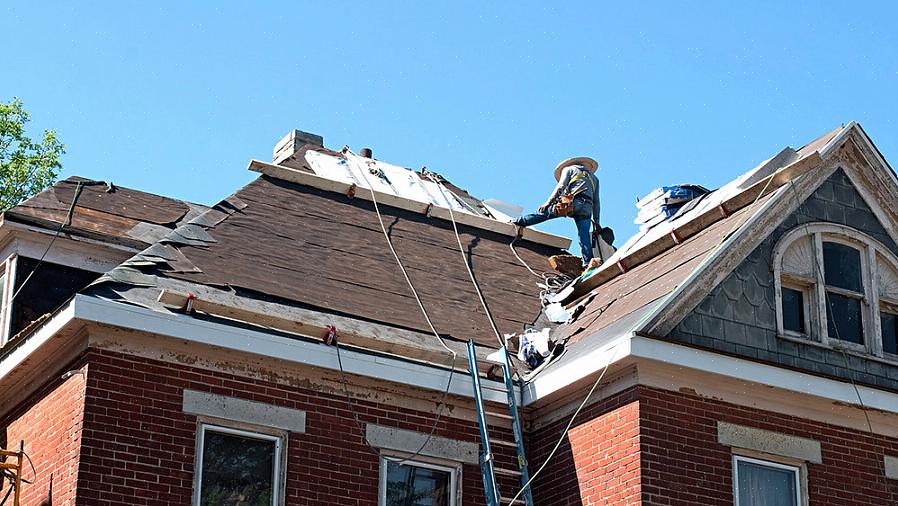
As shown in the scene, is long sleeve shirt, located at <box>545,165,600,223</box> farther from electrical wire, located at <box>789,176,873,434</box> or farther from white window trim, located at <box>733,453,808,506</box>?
white window trim, located at <box>733,453,808,506</box>

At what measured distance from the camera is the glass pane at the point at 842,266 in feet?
49.8

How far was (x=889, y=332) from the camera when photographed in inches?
604

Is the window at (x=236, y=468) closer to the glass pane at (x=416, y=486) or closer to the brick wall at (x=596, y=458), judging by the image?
the glass pane at (x=416, y=486)

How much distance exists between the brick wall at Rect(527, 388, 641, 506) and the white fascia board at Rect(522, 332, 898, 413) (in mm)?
382

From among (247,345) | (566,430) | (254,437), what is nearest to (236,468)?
(254,437)

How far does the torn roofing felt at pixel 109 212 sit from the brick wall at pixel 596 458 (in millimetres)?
5281

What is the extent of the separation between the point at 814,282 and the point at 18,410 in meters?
8.23

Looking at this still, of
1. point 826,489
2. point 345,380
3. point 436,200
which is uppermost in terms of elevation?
point 436,200

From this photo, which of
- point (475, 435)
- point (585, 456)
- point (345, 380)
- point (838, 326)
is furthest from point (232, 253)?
point (838, 326)

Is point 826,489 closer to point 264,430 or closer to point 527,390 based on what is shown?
point 527,390

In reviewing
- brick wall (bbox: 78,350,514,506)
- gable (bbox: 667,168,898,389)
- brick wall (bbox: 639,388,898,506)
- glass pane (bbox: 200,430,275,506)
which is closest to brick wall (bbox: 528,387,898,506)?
brick wall (bbox: 639,388,898,506)

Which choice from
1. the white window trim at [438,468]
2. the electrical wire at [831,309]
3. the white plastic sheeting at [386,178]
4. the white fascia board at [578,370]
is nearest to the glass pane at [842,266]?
the electrical wire at [831,309]

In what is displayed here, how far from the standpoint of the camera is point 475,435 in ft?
48.0

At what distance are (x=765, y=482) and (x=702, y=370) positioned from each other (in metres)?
1.36
